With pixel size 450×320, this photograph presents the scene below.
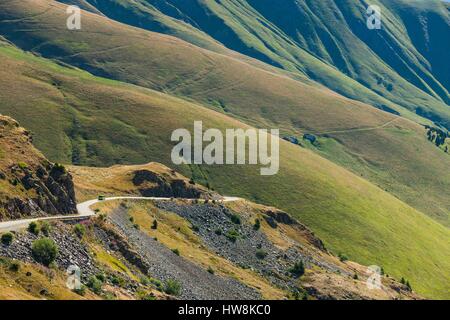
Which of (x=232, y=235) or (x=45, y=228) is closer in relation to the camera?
(x=45, y=228)

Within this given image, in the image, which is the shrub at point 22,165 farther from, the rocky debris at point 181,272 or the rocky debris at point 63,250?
the rocky debris at point 181,272

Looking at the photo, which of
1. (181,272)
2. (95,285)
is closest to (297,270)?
(181,272)

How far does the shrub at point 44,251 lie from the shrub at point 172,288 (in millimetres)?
19829

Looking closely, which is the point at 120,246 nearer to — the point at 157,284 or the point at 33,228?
the point at 157,284

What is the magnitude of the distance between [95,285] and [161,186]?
64689mm

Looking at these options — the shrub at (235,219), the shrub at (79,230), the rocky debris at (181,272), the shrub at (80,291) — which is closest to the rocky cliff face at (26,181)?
the shrub at (79,230)

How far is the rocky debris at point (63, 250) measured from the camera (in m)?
63.4

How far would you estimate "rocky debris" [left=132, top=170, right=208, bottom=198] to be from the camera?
12850 cm

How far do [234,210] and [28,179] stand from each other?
53493mm

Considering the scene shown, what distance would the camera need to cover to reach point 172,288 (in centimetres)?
8356

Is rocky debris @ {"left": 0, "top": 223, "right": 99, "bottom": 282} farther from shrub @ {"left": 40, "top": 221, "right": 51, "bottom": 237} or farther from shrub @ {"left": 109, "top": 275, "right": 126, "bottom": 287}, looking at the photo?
shrub @ {"left": 109, "top": 275, "right": 126, "bottom": 287}
